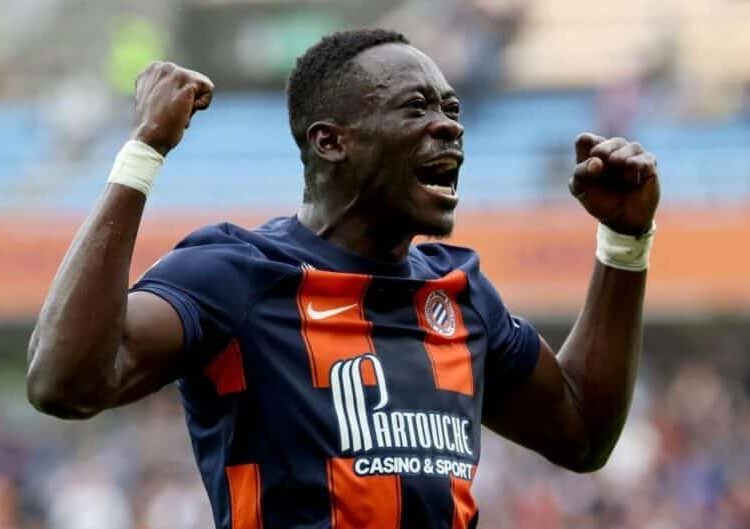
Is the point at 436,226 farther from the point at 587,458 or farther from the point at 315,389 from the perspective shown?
the point at 587,458

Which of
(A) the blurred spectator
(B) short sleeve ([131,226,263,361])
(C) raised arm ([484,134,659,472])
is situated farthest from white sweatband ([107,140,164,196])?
(A) the blurred spectator

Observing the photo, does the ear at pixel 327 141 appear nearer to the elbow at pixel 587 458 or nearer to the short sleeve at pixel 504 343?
the short sleeve at pixel 504 343

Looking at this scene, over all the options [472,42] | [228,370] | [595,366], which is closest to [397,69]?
[228,370]

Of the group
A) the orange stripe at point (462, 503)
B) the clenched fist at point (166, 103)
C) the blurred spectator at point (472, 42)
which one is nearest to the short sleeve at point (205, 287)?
the clenched fist at point (166, 103)

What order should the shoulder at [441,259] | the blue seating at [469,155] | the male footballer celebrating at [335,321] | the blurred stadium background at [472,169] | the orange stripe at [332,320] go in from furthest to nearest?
the blue seating at [469,155] < the blurred stadium background at [472,169] < the shoulder at [441,259] < the orange stripe at [332,320] < the male footballer celebrating at [335,321]

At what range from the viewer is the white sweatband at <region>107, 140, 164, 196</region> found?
3.80m

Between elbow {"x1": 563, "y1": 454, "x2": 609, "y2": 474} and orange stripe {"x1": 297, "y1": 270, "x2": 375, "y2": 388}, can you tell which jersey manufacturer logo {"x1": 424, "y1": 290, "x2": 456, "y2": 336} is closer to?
orange stripe {"x1": 297, "y1": 270, "x2": 375, "y2": 388}

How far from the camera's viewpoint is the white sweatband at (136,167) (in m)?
3.80

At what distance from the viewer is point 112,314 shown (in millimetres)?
3713

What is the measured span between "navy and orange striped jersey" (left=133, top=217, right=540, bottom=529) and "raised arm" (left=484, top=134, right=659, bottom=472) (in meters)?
0.30

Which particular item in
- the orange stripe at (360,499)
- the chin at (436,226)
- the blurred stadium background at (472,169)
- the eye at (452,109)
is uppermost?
the eye at (452,109)

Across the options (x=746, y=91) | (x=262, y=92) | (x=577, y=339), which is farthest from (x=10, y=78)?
(x=577, y=339)

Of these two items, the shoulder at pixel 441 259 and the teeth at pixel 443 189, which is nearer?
the teeth at pixel 443 189

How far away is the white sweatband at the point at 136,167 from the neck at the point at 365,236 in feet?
1.82
